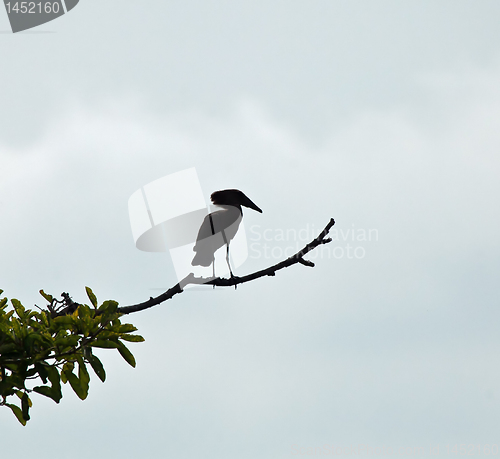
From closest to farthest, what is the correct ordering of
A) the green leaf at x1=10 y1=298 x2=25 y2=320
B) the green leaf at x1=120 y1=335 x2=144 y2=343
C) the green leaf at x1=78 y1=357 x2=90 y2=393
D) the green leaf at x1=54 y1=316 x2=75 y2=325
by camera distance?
the green leaf at x1=54 y1=316 x2=75 y2=325 < the green leaf at x1=78 y1=357 x2=90 y2=393 < the green leaf at x1=120 y1=335 x2=144 y2=343 < the green leaf at x1=10 y1=298 x2=25 y2=320

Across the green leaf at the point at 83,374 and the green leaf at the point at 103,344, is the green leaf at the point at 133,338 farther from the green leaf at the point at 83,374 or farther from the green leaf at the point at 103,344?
the green leaf at the point at 83,374

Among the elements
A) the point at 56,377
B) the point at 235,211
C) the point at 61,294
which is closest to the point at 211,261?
the point at 235,211

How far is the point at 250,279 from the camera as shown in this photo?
4.39m

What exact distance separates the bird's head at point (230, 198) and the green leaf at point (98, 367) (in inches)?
119

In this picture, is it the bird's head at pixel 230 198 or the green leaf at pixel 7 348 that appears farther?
the bird's head at pixel 230 198

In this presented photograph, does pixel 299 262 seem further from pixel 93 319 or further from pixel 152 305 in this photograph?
pixel 93 319

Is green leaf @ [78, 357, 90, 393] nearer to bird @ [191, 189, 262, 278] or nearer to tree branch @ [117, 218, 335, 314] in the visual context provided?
tree branch @ [117, 218, 335, 314]

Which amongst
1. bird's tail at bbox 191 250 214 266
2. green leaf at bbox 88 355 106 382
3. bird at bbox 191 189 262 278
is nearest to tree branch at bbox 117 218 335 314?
green leaf at bbox 88 355 106 382

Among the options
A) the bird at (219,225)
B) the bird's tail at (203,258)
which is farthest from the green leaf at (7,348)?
the bird's tail at (203,258)

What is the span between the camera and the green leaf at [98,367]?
431cm

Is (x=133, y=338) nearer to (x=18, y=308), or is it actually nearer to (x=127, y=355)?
(x=127, y=355)

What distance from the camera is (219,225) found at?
21.3ft

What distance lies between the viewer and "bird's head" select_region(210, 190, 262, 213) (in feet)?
22.7

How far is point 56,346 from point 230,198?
3365 mm
